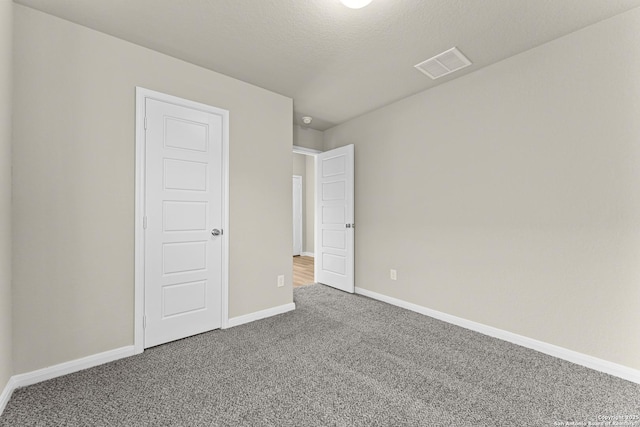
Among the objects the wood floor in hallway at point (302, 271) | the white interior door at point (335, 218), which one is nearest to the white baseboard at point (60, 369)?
the wood floor in hallway at point (302, 271)

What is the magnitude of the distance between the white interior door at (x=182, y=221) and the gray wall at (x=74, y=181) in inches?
6.1

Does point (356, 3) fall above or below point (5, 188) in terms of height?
above

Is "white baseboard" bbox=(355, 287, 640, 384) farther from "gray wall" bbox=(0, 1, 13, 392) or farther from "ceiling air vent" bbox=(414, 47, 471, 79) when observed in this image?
"gray wall" bbox=(0, 1, 13, 392)

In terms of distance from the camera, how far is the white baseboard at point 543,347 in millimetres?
1963

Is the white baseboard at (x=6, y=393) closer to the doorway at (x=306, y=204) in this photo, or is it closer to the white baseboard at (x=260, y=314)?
the white baseboard at (x=260, y=314)

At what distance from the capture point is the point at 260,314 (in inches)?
121

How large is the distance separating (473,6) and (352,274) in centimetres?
316

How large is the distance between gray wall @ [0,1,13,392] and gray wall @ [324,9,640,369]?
339 centimetres

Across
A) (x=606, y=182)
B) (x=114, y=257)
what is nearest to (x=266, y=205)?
(x=114, y=257)

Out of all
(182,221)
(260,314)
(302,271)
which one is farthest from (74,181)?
(302,271)

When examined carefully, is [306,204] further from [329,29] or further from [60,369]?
[60,369]

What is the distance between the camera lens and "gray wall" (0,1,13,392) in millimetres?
1659

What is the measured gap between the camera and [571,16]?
1990mm

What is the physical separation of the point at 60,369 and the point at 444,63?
394 cm
